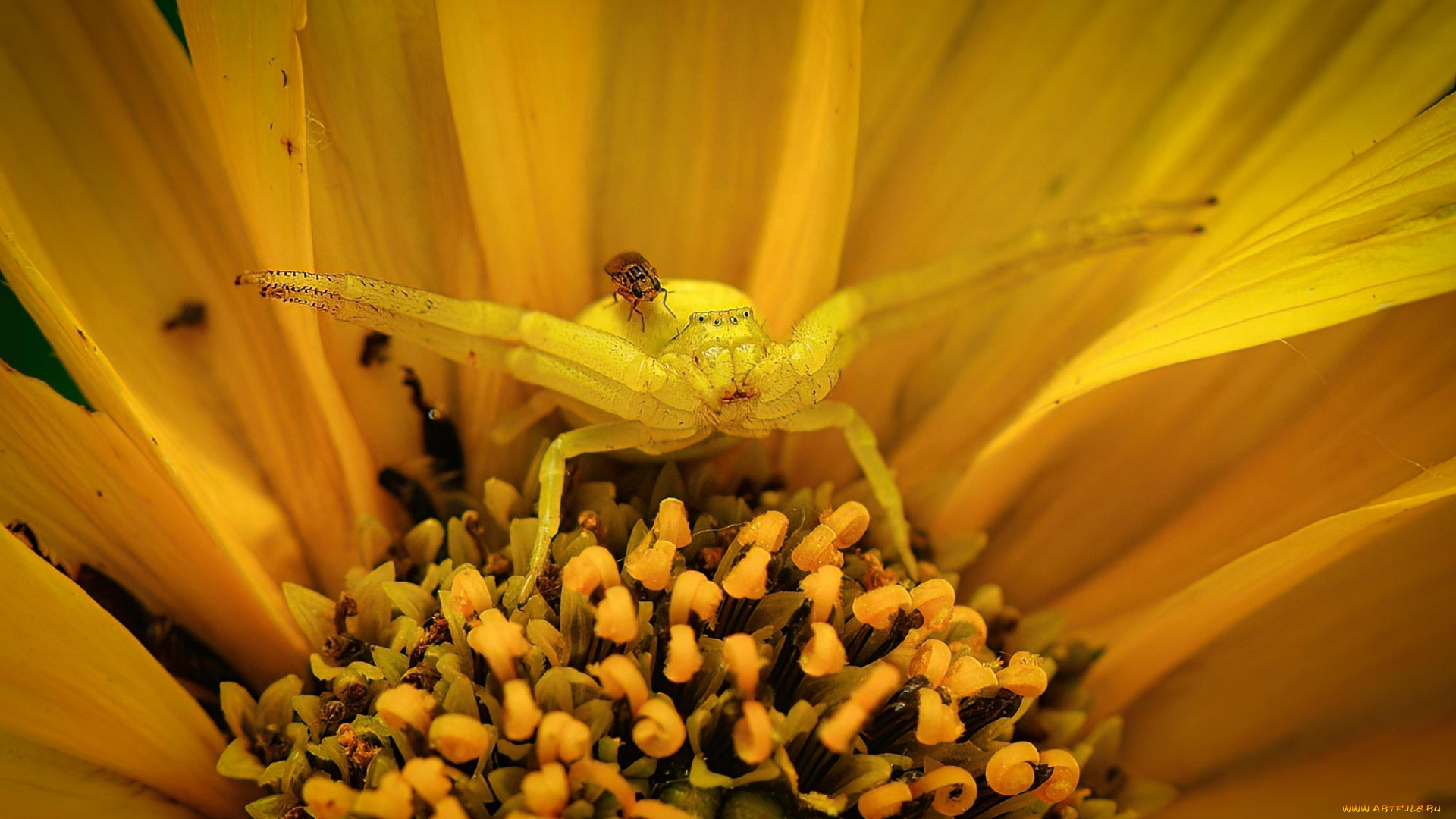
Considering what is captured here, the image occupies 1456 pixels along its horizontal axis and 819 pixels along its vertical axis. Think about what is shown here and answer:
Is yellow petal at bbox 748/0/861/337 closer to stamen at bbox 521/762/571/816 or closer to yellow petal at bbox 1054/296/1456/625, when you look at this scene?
yellow petal at bbox 1054/296/1456/625

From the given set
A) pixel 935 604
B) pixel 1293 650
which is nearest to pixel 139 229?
pixel 935 604

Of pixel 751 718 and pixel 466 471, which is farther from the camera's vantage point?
pixel 466 471

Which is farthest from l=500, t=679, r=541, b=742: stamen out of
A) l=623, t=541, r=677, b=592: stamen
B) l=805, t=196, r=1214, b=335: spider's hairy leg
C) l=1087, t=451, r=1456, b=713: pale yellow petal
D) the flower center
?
l=1087, t=451, r=1456, b=713: pale yellow petal

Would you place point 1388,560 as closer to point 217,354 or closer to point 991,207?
point 991,207

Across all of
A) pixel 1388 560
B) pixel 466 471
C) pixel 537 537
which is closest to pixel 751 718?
pixel 537 537

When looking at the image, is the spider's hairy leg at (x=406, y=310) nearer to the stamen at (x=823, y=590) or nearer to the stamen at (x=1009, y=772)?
the stamen at (x=823, y=590)
